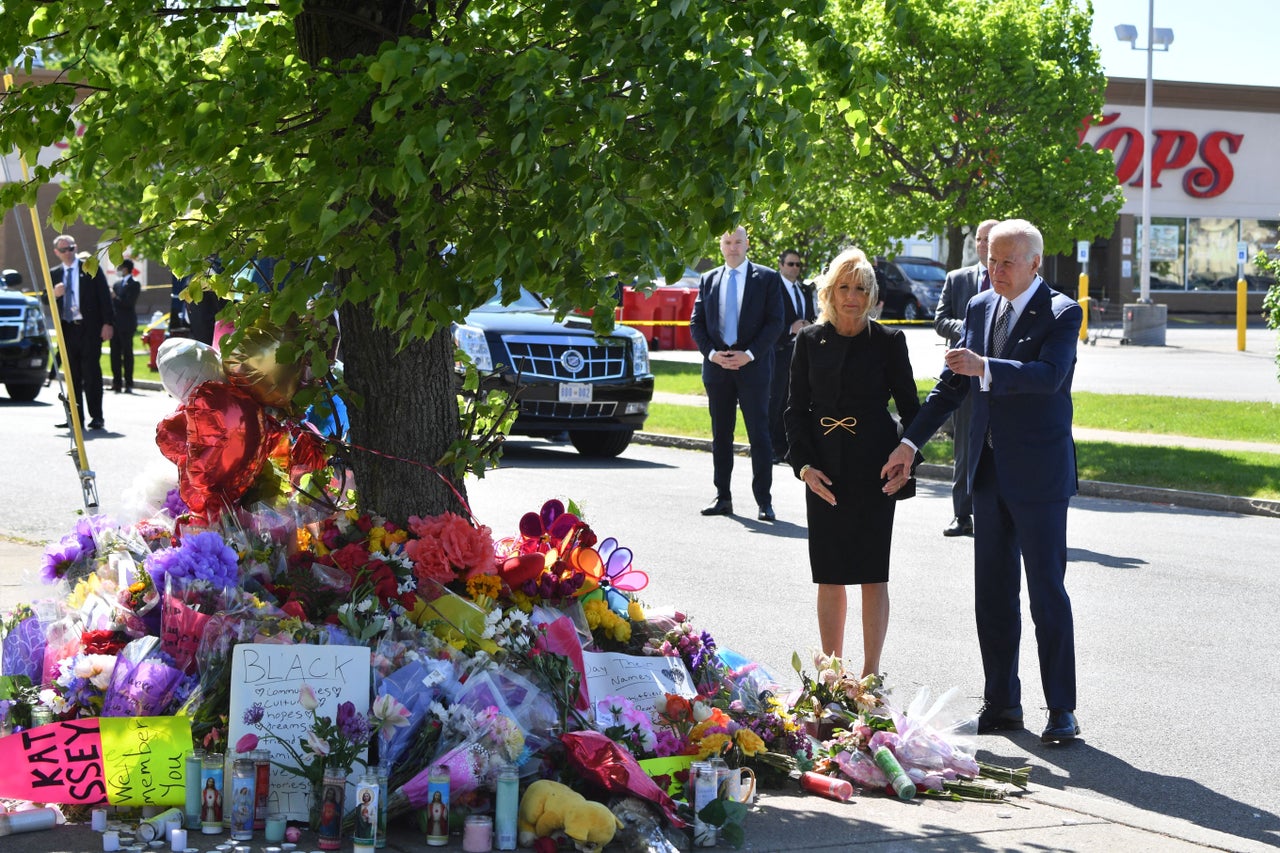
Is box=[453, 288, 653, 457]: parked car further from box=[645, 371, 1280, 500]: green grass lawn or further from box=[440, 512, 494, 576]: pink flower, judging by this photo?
box=[440, 512, 494, 576]: pink flower

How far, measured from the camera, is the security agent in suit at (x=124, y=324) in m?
23.3

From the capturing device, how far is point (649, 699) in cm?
557

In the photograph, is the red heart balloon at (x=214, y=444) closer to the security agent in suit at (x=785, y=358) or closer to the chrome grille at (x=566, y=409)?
the chrome grille at (x=566, y=409)

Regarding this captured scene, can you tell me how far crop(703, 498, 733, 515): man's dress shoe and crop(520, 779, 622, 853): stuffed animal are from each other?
7.68 meters

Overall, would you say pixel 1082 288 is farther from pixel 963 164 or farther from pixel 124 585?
pixel 124 585

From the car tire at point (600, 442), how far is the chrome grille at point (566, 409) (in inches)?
21.5

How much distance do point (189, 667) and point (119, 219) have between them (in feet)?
136

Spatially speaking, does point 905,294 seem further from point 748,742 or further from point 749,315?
point 748,742

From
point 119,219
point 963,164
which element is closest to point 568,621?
point 963,164

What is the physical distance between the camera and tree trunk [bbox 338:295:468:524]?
20.0 feet

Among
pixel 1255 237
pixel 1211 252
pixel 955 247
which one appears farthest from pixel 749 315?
pixel 1255 237

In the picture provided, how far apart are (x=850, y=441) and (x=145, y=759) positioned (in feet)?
10.4

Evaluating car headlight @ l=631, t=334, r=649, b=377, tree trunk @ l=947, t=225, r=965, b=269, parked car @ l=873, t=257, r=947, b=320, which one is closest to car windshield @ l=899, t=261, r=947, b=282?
parked car @ l=873, t=257, r=947, b=320

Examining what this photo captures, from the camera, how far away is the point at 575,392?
15531mm
